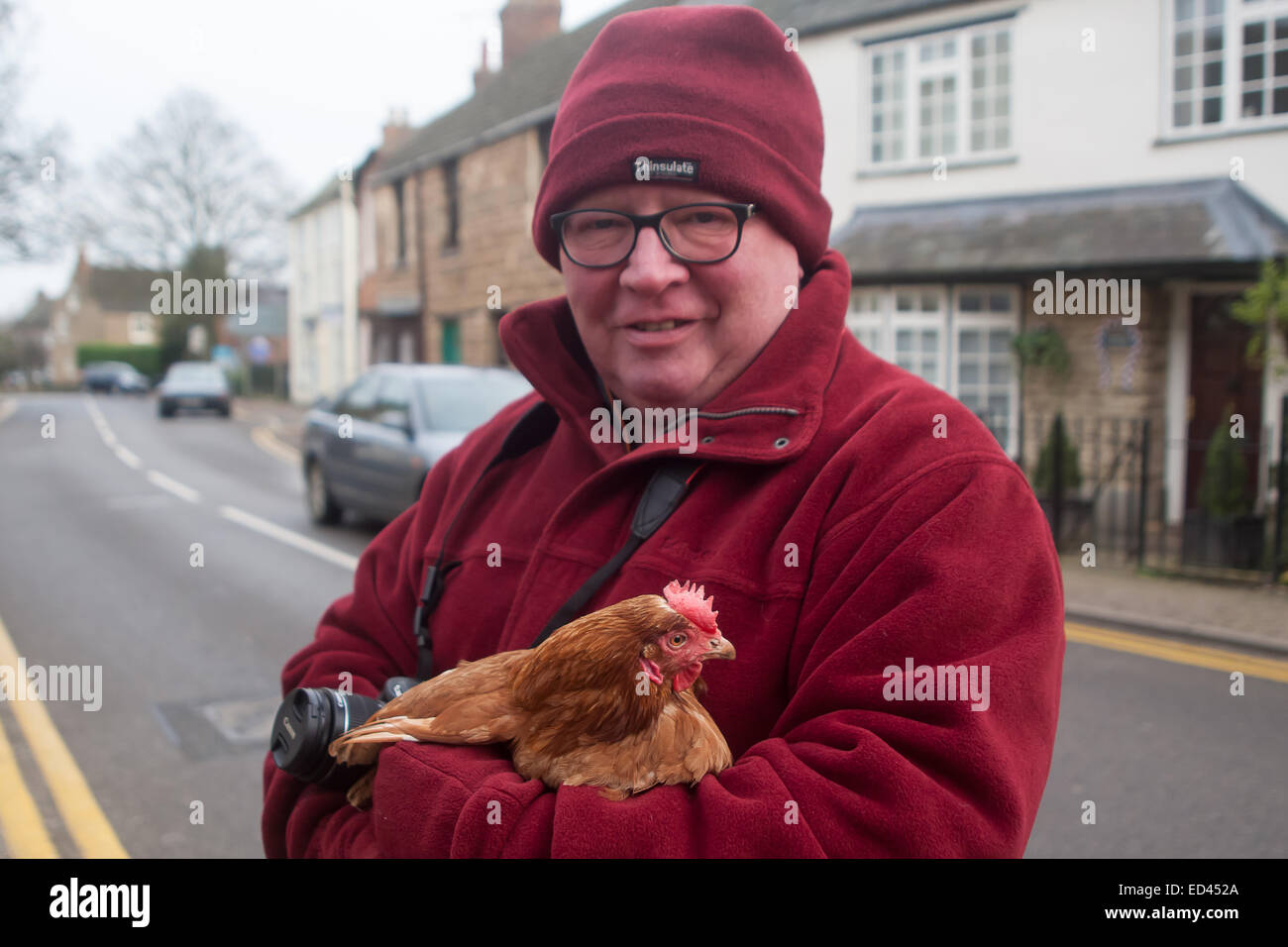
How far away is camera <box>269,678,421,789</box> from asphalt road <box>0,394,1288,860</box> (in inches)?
109

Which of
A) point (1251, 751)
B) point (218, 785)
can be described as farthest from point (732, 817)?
point (1251, 751)

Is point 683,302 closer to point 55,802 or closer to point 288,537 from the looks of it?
point 55,802

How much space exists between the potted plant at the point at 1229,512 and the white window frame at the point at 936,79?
553 cm

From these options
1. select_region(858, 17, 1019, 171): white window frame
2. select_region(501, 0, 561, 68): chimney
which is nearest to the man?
select_region(858, 17, 1019, 171): white window frame

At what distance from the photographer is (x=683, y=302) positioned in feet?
5.30

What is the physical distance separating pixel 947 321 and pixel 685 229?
501 inches

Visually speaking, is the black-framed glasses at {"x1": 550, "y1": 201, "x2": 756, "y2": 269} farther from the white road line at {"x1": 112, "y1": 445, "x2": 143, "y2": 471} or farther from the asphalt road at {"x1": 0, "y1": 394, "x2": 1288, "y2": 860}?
the white road line at {"x1": 112, "y1": 445, "x2": 143, "y2": 471}

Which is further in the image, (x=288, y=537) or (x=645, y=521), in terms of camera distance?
(x=288, y=537)

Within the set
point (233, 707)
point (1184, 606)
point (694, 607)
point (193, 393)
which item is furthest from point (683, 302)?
point (193, 393)

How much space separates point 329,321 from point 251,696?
1146 inches

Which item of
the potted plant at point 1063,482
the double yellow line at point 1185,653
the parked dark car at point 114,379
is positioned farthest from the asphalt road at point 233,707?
the parked dark car at point 114,379

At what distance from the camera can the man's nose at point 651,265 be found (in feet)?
5.17

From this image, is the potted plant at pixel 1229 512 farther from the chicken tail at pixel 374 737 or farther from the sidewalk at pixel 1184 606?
the chicken tail at pixel 374 737
